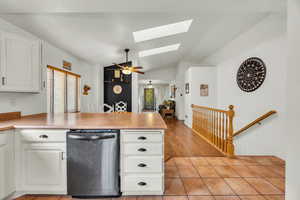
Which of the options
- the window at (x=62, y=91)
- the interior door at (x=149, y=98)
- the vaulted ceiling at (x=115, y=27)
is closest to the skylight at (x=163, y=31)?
the vaulted ceiling at (x=115, y=27)

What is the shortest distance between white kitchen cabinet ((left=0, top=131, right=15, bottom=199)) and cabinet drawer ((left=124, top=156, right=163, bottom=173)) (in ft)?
4.37

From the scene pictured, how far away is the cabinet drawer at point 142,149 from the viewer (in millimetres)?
1802

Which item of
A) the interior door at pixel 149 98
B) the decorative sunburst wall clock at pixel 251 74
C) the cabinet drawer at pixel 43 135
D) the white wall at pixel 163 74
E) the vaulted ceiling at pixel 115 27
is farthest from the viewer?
the interior door at pixel 149 98

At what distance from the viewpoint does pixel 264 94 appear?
3.57 m

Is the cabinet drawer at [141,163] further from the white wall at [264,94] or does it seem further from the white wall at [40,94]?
the white wall at [264,94]

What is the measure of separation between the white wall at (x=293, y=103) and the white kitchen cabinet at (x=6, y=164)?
116 inches

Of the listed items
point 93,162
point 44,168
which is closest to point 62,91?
point 44,168

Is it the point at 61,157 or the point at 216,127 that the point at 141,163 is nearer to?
the point at 61,157

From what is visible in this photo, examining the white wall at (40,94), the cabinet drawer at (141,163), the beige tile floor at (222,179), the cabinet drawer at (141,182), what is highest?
the white wall at (40,94)

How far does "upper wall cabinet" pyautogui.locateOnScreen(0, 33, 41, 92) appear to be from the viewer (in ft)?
6.58

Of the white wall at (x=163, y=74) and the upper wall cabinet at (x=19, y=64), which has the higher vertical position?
the white wall at (x=163, y=74)

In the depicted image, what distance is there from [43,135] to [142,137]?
1172 mm

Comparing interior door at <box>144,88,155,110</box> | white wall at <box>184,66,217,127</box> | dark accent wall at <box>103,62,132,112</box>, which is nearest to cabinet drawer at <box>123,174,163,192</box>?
white wall at <box>184,66,217,127</box>

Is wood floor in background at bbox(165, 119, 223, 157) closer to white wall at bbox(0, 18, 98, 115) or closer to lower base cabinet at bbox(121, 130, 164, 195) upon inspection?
lower base cabinet at bbox(121, 130, 164, 195)
